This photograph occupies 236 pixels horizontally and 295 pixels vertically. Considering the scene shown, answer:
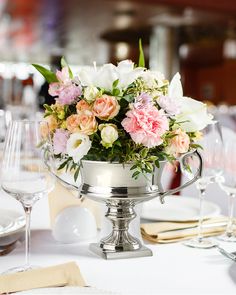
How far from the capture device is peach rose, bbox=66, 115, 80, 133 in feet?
3.40

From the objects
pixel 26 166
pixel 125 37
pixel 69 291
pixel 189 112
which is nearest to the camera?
pixel 69 291

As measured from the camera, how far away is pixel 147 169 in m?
1.04

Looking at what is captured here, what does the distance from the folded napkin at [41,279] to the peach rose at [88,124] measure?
0.26 meters

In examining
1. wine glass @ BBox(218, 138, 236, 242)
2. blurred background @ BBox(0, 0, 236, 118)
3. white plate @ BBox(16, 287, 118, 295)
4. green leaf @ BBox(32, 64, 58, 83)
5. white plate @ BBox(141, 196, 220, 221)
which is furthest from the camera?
blurred background @ BBox(0, 0, 236, 118)

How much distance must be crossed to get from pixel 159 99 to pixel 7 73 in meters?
17.3

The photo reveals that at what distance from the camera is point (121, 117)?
1062 millimetres

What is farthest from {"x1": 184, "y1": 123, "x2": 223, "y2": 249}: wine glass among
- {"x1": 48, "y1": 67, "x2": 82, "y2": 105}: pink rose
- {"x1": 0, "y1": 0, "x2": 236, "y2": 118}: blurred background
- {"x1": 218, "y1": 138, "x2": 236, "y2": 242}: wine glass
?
{"x1": 0, "y1": 0, "x2": 236, "y2": 118}: blurred background

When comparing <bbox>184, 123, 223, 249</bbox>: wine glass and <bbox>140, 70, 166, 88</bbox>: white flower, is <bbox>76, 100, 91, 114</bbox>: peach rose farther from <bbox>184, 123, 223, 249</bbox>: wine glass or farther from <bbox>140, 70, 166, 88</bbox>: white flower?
<bbox>184, 123, 223, 249</bbox>: wine glass

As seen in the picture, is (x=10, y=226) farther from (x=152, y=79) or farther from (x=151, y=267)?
(x=152, y=79)

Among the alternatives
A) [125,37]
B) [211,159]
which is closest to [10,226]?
[211,159]

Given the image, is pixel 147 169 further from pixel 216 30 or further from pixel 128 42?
pixel 128 42

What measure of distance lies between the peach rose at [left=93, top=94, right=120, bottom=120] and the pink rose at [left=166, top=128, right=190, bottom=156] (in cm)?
13

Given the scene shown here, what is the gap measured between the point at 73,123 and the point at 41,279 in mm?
312

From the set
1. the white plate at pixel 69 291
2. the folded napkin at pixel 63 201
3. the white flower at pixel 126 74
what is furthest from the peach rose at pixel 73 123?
the white plate at pixel 69 291
